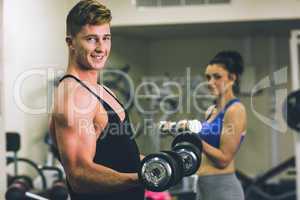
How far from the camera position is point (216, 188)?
1933mm

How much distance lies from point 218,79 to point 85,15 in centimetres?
55

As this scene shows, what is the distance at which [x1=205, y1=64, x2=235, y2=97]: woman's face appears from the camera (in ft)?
6.23

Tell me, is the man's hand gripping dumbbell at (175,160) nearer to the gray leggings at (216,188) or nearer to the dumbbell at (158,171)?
the dumbbell at (158,171)

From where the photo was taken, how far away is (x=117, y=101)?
173cm

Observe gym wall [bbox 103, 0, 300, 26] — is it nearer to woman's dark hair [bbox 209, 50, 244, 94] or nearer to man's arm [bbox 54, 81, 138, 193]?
woman's dark hair [bbox 209, 50, 244, 94]

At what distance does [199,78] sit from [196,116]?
200 millimetres

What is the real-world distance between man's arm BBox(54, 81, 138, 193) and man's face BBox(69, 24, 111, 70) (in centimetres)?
9

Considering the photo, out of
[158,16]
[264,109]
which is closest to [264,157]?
[264,109]

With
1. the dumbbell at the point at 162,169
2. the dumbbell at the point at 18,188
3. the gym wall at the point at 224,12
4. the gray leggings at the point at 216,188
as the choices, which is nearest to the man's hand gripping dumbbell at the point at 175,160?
the dumbbell at the point at 162,169

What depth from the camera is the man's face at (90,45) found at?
161 cm

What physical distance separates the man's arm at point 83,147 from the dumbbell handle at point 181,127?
0.23 metres

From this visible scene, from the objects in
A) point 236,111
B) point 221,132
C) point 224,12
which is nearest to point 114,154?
point 221,132

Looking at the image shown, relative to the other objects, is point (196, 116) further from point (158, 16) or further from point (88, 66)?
point (158, 16)

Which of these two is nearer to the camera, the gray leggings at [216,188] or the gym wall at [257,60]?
the gray leggings at [216,188]
